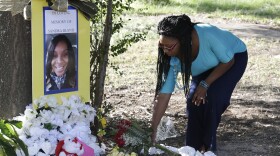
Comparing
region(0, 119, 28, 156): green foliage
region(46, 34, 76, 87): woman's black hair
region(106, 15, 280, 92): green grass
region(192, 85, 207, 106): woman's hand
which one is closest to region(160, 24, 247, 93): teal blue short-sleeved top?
region(192, 85, 207, 106): woman's hand

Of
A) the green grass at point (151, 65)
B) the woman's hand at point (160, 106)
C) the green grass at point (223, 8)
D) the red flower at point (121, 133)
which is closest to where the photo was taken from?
the red flower at point (121, 133)

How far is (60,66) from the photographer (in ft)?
11.4

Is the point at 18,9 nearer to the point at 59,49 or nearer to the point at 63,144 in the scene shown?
the point at 59,49

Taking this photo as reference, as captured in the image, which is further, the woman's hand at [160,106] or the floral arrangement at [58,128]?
the woman's hand at [160,106]

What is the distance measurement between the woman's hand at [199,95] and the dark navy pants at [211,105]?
0.26 feet

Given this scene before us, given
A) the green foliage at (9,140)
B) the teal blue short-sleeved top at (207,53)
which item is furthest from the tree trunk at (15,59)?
the teal blue short-sleeved top at (207,53)

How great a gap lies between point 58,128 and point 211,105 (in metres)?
1.84

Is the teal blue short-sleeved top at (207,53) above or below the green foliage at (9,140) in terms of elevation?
above

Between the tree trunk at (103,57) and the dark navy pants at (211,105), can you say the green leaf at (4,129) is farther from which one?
the tree trunk at (103,57)

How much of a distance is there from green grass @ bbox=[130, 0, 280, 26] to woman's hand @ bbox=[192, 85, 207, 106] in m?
9.13

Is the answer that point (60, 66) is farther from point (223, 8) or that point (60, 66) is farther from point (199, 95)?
point (223, 8)

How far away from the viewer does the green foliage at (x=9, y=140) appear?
2.96 metres

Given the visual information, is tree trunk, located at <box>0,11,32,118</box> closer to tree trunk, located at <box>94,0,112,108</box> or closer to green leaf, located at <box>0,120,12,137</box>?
green leaf, located at <box>0,120,12,137</box>

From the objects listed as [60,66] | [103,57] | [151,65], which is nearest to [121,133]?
[60,66]
